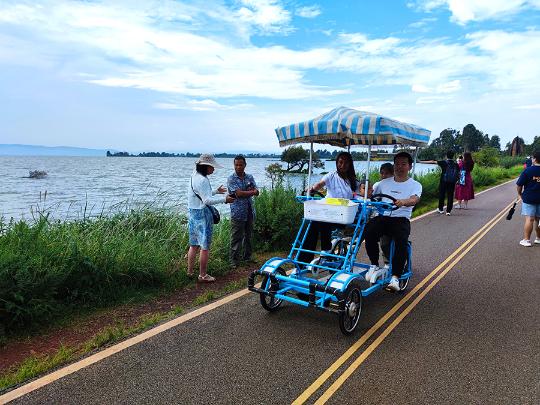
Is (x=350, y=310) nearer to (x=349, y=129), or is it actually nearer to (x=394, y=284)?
(x=394, y=284)

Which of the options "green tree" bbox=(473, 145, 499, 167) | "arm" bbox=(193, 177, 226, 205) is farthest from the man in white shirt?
"green tree" bbox=(473, 145, 499, 167)

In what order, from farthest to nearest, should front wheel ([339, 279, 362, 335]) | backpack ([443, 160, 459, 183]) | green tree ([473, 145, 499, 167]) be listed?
green tree ([473, 145, 499, 167])
backpack ([443, 160, 459, 183])
front wheel ([339, 279, 362, 335])

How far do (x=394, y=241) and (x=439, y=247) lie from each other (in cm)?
387

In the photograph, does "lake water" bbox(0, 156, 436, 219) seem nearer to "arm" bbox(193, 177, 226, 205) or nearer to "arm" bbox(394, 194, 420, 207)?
"arm" bbox(193, 177, 226, 205)

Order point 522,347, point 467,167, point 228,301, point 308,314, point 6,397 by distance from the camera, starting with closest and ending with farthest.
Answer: point 6,397 < point 522,347 < point 308,314 < point 228,301 < point 467,167

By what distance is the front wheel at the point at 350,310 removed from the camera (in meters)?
4.45

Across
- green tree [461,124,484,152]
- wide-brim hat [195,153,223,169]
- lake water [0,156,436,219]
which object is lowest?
lake water [0,156,436,219]

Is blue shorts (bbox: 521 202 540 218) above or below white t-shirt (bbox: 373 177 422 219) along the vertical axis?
below

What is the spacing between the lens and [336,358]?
4094mm

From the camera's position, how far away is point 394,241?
5895 mm

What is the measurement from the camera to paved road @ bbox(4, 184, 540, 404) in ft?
11.4

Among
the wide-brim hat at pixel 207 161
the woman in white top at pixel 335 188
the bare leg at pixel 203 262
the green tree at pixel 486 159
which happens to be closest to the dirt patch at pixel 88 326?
the bare leg at pixel 203 262

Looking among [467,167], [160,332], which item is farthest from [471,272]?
[467,167]

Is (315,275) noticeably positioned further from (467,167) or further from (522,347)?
(467,167)
